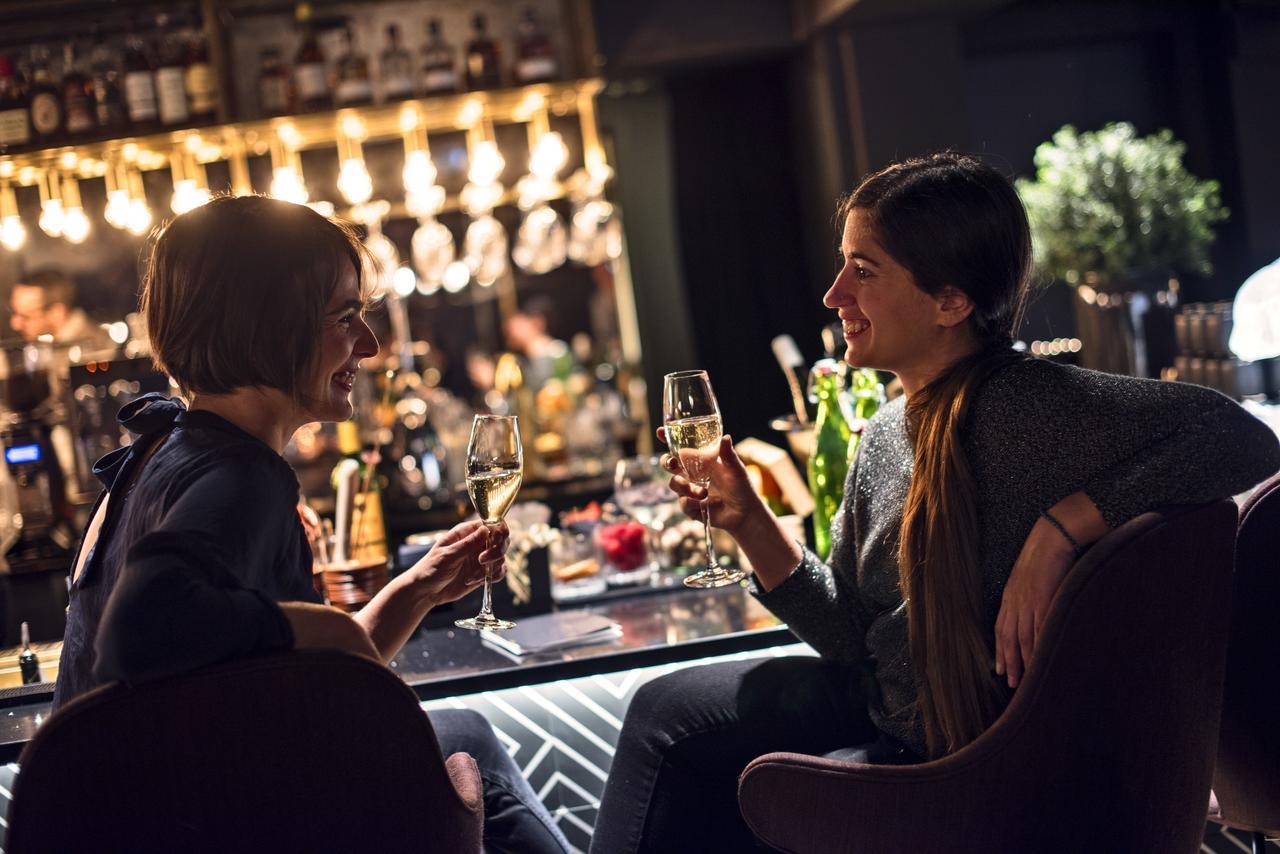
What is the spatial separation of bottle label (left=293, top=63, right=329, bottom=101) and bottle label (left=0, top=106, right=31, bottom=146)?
35.1 inches

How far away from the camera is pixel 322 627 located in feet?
3.97

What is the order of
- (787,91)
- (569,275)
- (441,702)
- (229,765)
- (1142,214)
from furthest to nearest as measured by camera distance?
(569,275) < (787,91) < (1142,214) < (441,702) < (229,765)

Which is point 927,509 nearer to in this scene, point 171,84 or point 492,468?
point 492,468

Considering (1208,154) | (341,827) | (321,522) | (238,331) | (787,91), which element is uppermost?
(787,91)

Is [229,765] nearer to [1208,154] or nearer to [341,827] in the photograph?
[341,827]

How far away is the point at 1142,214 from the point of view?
13.5 feet

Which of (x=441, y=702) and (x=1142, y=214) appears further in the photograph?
(x=1142, y=214)

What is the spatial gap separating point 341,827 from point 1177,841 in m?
0.91

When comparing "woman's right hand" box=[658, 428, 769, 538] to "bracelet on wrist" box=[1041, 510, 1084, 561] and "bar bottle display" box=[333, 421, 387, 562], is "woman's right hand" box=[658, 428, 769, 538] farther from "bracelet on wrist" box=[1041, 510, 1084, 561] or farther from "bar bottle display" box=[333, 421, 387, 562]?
"bar bottle display" box=[333, 421, 387, 562]

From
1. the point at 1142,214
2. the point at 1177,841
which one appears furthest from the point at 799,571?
the point at 1142,214

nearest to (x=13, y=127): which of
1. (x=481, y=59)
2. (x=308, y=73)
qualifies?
(x=308, y=73)

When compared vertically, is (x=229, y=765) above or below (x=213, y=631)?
below

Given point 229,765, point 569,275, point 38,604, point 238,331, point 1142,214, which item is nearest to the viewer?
point 229,765

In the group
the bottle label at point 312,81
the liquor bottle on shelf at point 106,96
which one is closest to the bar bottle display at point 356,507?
the bottle label at point 312,81
